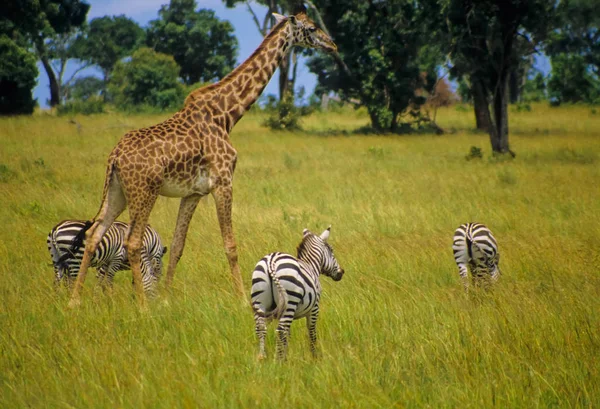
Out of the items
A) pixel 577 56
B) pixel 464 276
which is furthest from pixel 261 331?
pixel 577 56

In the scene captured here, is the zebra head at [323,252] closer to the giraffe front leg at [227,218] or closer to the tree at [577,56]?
the giraffe front leg at [227,218]

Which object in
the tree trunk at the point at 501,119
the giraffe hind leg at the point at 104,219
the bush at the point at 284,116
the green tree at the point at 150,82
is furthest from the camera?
the green tree at the point at 150,82

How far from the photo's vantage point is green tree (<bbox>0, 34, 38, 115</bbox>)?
3148 centimetres

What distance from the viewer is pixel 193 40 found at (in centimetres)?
5625

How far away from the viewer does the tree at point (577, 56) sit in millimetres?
45156

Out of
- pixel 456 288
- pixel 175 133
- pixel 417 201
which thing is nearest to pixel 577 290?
pixel 456 288

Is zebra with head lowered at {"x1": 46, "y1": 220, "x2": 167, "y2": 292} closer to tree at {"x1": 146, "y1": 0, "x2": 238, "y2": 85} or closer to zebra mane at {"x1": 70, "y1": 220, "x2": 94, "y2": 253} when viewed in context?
zebra mane at {"x1": 70, "y1": 220, "x2": 94, "y2": 253}

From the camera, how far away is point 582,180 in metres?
14.8

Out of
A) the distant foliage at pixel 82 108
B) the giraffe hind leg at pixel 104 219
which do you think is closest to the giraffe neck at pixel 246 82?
the giraffe hind leg at pixel 104 219

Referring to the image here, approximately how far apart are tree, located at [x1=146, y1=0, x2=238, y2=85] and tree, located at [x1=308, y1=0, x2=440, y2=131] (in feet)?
86.8

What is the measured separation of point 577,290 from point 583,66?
43.6 meters

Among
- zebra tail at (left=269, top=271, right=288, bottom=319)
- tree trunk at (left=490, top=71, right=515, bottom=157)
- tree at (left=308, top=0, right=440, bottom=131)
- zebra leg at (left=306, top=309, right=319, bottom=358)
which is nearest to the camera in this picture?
zebra tail at (left=269, top=271, right=288, bottom=319)

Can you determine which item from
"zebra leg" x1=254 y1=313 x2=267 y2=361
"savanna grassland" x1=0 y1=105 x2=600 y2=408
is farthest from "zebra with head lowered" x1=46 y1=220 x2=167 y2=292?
"zebra leg" x1=254 y1=313 x2=267 y2=361

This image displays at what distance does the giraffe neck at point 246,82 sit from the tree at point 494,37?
1300 cm
